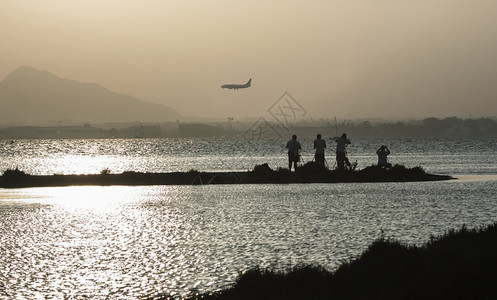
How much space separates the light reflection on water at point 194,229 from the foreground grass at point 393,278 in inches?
56.1

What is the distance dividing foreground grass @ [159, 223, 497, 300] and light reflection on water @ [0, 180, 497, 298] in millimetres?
1424

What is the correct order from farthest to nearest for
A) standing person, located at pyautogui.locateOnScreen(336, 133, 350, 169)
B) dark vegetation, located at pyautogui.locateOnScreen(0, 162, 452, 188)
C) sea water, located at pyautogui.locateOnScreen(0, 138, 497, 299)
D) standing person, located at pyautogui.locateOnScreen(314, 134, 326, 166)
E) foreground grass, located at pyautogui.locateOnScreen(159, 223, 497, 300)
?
dark vegetation, located at pyautogui.locateOnScreen(0, 162, 452, 188), standing person, located at pyautogui.locateOnScreen(314, 134, 326, 166), standing person, located at pyautogui.locateOnScreen(336, 133, 350, 169), sea water, located at pyautogui.locateOnScreen(0, 138, 497, 299), foreground grass, located at pyautogui.locateOnScreen(159, 223, 497, 300)

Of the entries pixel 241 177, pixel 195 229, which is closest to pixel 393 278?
pixel 195 229

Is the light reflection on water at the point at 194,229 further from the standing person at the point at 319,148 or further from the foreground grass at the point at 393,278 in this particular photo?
the standing person at the point at 319,148

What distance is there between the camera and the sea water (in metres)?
17.6

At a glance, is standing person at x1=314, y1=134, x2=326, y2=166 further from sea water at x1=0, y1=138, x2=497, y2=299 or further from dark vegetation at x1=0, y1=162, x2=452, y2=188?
sea water at x1=0, y1=138, x2=497, y2=299

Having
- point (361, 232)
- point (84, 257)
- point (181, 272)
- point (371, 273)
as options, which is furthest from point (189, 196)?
point (371, 273)

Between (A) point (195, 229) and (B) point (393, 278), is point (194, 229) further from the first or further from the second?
(B) point (393, 278)

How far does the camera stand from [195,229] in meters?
25.9

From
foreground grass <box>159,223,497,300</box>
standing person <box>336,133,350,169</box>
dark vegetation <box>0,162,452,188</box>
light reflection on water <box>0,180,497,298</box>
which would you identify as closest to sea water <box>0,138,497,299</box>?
light reflection on water <box>0,180,497,298</box>

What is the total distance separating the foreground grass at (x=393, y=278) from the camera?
45.4 ft

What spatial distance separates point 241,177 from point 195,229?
22.4m

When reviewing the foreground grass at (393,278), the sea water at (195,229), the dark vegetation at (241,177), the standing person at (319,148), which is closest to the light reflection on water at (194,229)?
the sea water at (195,229)

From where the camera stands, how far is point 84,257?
66.9ft
